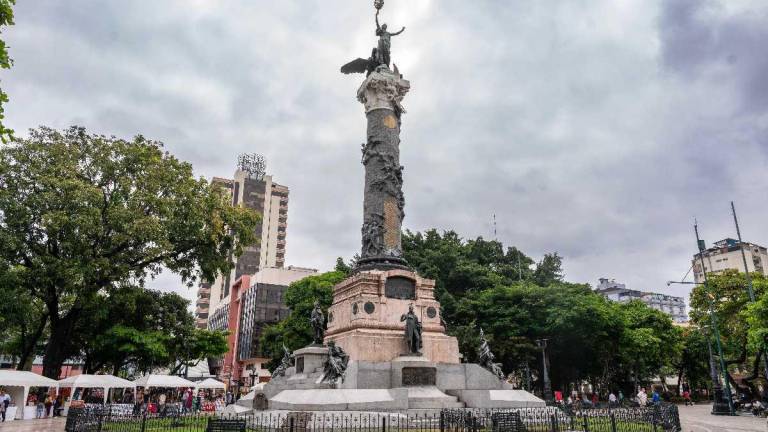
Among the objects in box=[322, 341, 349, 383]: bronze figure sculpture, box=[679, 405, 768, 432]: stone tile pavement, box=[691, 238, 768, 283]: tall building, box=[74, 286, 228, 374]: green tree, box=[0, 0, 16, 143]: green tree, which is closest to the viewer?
box=[0, 0, 16, 143]: green tree

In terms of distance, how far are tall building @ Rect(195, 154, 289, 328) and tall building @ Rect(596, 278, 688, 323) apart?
183 ft

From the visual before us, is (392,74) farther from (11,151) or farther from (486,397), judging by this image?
(11,151)

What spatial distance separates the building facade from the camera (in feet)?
204

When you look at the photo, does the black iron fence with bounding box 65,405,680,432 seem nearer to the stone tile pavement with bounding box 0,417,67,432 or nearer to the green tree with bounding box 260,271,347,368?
the stone tile pavement with bounding box 0,417,67,432

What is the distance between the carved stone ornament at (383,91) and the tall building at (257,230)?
192 ft

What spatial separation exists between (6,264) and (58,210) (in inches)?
115

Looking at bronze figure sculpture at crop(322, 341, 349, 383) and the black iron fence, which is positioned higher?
bronze figure sculpture at crop(322, 341, 349, 383)

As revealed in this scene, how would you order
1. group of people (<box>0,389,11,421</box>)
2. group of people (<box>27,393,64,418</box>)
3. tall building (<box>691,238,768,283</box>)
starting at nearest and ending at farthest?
Answer: group of people (<box>0,389,11,421</box>) < group of people (<box>27,393,64,418</box>) < tall building (<box>691,238,768,283</box>)

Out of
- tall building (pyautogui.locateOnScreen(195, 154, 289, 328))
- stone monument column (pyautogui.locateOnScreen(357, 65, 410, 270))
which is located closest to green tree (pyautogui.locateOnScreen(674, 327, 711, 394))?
stone monument column (pyautogui.locateOnScreen(357, 65, 410, 270))

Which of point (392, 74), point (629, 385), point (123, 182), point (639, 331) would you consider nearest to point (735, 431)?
point (392, 74)

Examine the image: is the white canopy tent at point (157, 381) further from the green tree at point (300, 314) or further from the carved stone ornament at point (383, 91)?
the carved stone ornament at point (383, 91)

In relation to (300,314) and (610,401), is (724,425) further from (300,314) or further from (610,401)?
(300,314)

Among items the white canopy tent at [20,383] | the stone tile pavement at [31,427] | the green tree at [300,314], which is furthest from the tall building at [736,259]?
the stone tile pavement at [31,427]

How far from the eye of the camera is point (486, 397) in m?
16.8
